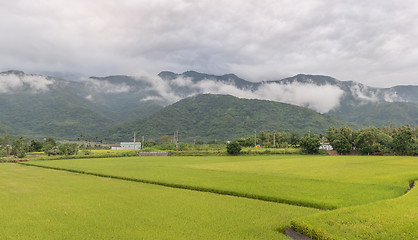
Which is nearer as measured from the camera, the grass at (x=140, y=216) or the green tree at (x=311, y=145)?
the grass at (x=140, y=216)

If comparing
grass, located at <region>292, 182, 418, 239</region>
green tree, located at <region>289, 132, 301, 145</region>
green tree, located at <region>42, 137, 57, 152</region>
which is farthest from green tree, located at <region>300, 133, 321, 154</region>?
green tree, located at <region>42, 137, 57, 152</region>

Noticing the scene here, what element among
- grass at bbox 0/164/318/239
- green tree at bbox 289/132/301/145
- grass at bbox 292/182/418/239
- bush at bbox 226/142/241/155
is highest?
green tree at bbox 289/132/301/145

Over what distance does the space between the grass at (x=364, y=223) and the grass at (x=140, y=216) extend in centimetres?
131

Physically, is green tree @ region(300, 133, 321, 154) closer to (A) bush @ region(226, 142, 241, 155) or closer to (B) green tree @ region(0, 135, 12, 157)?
(A) bush @ region(226, 142, 241, 155)

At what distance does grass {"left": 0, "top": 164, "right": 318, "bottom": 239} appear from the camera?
1012 cm

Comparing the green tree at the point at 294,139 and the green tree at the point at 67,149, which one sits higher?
the green tree at the point at 294,139

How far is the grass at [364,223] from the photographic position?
8.95m

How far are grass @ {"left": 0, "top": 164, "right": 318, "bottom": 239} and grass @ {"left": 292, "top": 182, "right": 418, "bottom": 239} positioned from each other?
4.31 ft

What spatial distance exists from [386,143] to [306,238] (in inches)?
2838

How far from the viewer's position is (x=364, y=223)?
9.98 meters

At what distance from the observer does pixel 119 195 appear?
1836cm

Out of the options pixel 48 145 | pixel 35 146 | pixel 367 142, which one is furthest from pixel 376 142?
pixel 35 146

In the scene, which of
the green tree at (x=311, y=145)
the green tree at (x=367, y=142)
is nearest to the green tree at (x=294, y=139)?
the green tree at (x=311, y=145)

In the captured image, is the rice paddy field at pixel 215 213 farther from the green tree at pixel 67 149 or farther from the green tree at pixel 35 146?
the green tree at pixel 35 146
